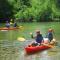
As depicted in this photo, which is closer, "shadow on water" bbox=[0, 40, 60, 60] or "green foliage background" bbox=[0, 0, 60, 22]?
"shadow on water" bbox=[0, 40, 60, 60]

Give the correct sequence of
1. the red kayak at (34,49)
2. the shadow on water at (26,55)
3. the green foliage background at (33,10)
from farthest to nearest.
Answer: the green foliage background at (33,10), the red kayak at (34,49), the shadow on water at (26,55)

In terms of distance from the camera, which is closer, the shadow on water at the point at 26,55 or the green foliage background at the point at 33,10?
the shadow on water at the point at 26,55

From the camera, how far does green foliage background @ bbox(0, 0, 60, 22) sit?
2576 inches

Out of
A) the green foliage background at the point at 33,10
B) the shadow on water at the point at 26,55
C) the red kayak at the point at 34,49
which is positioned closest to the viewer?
the shadow on water at the point at 26,55

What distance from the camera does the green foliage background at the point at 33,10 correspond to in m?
65.4

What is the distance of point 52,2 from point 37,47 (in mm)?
43599

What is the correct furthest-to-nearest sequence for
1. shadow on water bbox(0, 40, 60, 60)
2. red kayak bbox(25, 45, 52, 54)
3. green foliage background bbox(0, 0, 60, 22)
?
green foliage background bbox(0, 0, 60, 22) → red kayak bbox(25, 45, 52, 54) → shadow on water bbox(0, 40, 60, 60)

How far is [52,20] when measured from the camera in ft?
220

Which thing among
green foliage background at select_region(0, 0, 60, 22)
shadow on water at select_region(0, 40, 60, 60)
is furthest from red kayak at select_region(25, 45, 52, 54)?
green foliage background at select_region(0, 0, 60, 22)

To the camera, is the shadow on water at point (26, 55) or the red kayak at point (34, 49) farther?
the red kayak at point (34, 49)

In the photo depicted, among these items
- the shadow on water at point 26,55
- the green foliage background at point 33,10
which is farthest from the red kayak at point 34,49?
the green foliage background at point 33,10

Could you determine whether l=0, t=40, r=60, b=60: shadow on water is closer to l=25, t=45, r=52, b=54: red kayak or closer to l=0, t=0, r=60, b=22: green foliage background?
l=25, t=45, r=52, b=54: red kayak

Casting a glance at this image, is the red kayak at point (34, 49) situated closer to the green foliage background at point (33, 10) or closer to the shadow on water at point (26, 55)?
the shadow on water at point (26, 55)

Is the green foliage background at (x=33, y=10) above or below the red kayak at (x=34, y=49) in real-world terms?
below
